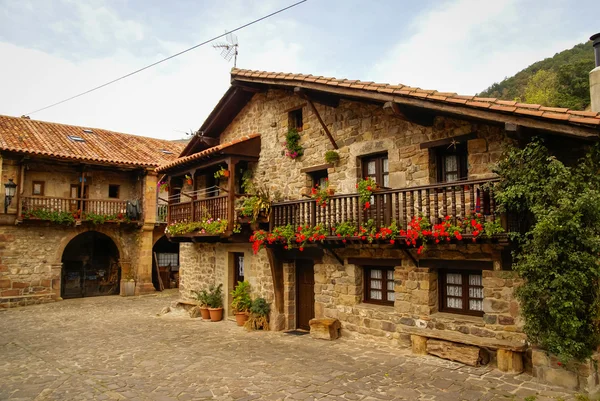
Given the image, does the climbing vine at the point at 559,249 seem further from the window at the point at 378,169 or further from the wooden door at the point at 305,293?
the wooden door at the point at 305,293

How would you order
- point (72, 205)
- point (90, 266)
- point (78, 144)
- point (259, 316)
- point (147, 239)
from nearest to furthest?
point (259, 316), point (72, 205), point (78, 144), point (147, 239), point (90, 266)

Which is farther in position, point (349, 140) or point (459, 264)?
point (349, 140)

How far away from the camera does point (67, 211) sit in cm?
1905

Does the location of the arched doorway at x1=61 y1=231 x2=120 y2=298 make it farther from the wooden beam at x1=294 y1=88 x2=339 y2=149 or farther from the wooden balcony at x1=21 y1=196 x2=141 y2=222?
the wooden beam at x1=294 y1=88 x2=339 y2=149

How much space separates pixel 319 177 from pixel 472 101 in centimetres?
490

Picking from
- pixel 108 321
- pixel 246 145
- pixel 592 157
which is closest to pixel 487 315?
pixel 592 157

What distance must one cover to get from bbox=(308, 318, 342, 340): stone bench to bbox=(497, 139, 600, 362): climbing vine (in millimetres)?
4410

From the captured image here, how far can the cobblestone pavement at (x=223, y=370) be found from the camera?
6.66 m

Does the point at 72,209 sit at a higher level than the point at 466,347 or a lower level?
higher

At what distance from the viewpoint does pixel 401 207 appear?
Answer: 8.74 m

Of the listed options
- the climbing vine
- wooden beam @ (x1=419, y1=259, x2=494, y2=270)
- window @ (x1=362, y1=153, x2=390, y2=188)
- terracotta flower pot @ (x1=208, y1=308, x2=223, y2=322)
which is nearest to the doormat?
terracotta flower pot @ (x1=208, y1=308, x2=223, y2=322)

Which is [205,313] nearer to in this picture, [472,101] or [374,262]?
[374,262]

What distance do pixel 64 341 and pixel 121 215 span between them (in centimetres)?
1030

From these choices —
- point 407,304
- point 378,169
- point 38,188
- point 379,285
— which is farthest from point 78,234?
point 407,304
